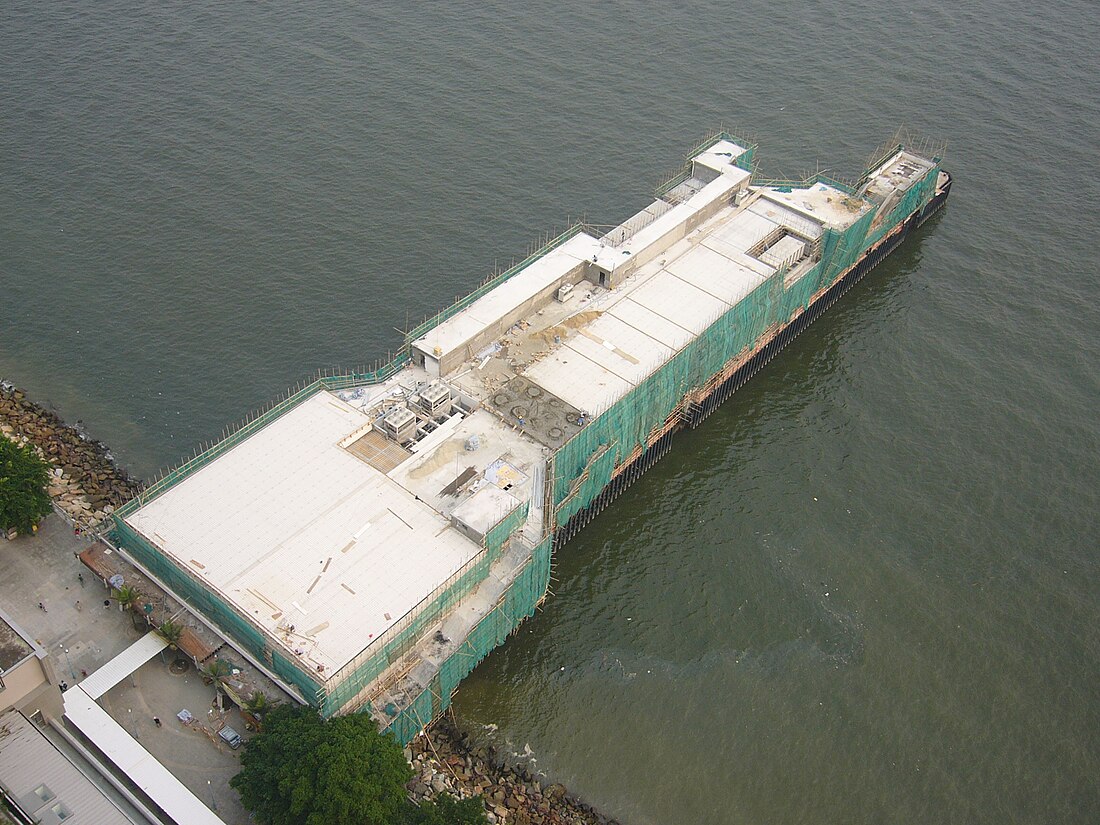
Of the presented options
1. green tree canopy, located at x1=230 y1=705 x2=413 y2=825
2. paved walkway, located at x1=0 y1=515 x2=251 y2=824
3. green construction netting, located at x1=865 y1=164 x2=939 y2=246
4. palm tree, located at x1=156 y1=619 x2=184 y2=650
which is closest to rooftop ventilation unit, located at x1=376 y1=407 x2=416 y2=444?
palm tree, located at x1=156 y1=619 x2=184 y2=650

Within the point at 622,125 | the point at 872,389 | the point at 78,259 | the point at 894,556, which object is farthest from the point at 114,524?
the point at 622,125

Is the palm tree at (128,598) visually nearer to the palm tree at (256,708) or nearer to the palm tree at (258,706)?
the palm tree at (256,708)

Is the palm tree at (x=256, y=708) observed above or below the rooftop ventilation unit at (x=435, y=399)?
below

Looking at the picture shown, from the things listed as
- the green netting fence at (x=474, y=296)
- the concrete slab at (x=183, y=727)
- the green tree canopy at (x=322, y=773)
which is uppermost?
the green netting fence at (x=474, y=296)

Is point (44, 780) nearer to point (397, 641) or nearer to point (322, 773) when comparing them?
point (322, 773)

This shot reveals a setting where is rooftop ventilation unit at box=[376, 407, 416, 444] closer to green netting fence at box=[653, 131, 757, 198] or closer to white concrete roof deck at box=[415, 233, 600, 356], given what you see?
white concrete roof deck at box=[415, 233, 600, 356]

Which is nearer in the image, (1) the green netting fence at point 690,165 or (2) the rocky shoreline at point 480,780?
(2) the rocky shoreline at point 480,780

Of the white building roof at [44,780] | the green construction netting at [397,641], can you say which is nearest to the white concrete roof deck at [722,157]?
the green construction netting at [397,641]
